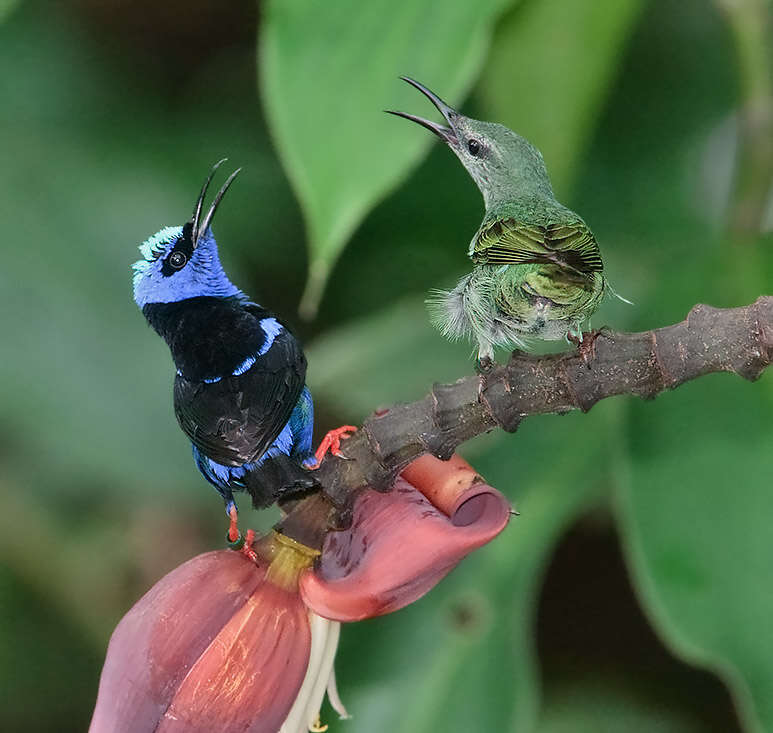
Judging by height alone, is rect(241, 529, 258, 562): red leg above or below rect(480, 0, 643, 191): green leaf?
above

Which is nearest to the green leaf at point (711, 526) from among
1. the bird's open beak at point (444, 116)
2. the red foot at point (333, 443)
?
the bird's open beak at point (444, 116)

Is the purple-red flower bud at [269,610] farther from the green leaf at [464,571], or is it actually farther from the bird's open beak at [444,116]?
the green leaf at [464,571]

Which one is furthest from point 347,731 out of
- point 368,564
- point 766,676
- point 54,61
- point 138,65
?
point 54,61

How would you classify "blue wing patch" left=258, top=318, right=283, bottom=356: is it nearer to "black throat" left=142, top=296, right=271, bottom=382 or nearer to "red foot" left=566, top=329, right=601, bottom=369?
"black throat" left=142, top=296, right=271, bottom=382

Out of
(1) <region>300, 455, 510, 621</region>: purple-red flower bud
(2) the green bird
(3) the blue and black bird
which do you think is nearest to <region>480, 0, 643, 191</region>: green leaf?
(2) the green bird

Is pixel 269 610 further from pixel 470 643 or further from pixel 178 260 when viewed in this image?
pixel 470 643
